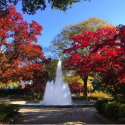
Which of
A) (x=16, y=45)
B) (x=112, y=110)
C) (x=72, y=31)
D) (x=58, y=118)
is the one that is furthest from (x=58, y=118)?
(x=72, y=31)

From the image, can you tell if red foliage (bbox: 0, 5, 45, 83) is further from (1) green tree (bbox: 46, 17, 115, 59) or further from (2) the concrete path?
(1) green tree (bbox: 46, 17, 115, 59)

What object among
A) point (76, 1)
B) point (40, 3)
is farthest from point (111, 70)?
point (40, 3)

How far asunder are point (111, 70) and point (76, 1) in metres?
3.65

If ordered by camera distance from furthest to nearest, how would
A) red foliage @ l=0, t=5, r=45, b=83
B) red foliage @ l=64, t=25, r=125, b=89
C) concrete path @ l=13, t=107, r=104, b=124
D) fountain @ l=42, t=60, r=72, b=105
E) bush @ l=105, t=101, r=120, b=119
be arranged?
fountain @ l=42, t=60, r=72, b=105 → red foliage @ l=0, t=5, r=45, b=83 → concrete path @ l=13, t=107, r=104, b=124 → red foliage @ l=64, t=25, r=125, b=89 → bush @ l=105, t=101, r=120, b=119

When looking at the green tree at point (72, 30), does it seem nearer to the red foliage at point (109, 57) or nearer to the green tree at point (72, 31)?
the green tree at point (72, 31)

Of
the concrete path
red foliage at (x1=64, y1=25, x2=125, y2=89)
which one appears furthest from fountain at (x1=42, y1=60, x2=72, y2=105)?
red foliage at (x1=64, y1=25, x2=125, y2=89)

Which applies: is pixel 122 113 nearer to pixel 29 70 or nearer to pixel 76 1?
pixel 76 1

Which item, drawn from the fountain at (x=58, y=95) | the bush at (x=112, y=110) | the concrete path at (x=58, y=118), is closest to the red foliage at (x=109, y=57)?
the bush at (x=112, y=110)

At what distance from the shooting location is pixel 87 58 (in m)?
7.56

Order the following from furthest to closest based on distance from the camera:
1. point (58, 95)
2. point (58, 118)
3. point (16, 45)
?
1. point (58, 95)
2. point (16, 45)
3. point (58, 118)

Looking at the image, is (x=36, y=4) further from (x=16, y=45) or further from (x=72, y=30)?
(x=72, y=30)

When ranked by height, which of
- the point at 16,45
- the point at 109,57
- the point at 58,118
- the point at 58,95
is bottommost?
the point at 58,118

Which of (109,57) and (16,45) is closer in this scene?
(109,57)

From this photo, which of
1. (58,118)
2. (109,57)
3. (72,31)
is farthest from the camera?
(72,31)
